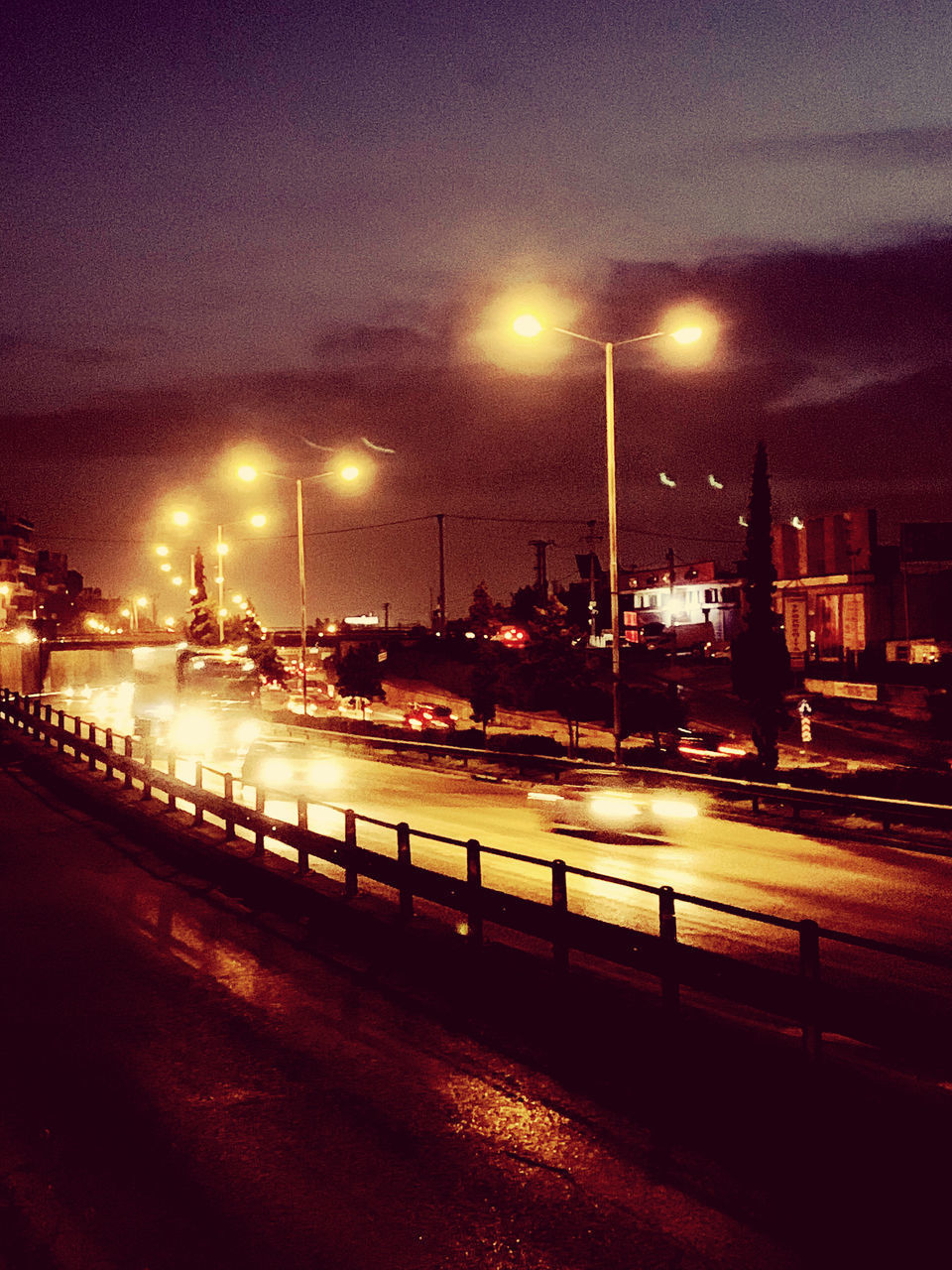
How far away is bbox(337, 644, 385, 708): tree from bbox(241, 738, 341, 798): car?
1930 centimetres

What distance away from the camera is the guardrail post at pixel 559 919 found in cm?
856

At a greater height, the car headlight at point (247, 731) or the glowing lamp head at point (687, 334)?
the glowing lamp head at point (687, 334)

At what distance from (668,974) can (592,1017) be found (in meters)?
0.85

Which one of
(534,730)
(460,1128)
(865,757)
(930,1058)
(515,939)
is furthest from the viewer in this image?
(534,730)

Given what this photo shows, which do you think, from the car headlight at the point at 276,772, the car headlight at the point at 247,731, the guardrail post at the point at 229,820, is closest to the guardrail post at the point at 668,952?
the guardrail post at the point at 229,820

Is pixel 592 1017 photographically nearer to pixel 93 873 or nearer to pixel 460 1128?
pixel 460 1128

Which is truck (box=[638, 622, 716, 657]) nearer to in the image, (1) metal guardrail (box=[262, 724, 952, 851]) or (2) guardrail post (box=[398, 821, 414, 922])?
(1) metal guardrail (box=[262, 724, 952, 851])

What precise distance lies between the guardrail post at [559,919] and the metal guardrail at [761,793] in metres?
12.3

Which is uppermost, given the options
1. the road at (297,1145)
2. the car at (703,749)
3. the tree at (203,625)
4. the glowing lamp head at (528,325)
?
the glowing lamp head at (528,325)

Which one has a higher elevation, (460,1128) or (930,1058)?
(930,1058)

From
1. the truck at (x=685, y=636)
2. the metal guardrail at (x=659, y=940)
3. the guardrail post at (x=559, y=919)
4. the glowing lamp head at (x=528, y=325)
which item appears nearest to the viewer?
the metal guardrail at (x=659, y=940)

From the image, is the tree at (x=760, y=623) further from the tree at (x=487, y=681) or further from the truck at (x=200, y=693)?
the truck at (x=200, y=693)

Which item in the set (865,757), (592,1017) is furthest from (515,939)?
(865,757)

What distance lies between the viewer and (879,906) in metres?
14.1
